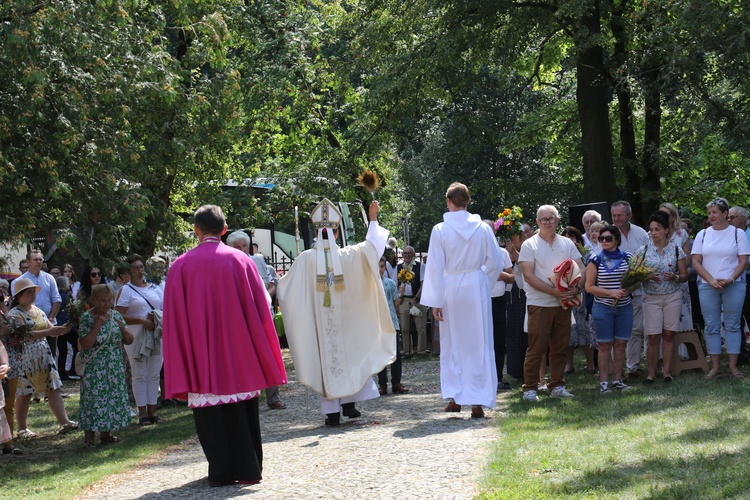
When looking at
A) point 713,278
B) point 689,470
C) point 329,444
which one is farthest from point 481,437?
point 713,278

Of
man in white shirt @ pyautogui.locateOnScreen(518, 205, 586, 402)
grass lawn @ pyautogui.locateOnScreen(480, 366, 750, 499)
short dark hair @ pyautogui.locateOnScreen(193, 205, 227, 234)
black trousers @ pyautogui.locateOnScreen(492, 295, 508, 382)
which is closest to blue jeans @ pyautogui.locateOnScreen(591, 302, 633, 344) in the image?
man in white shirt @ pyautogui.locateOnScreen(518, 205, 586, 402)

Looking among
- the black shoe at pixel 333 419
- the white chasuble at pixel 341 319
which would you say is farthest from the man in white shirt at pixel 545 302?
the black shoe at pixel 333 419

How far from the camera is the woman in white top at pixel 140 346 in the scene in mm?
12367

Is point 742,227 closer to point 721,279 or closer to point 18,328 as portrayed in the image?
point 721,279

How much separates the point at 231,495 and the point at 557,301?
16.5 ft

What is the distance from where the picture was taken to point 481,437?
8641mm

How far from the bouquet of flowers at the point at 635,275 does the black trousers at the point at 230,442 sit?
16.8ft

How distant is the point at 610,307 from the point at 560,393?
1.12 m

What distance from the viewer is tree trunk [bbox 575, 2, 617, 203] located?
19375mm

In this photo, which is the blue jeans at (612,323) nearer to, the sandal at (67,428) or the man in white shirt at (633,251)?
A: the man in white shirt at (633,251)

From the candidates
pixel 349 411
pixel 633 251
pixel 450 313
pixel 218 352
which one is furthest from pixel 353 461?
pixel 633 251

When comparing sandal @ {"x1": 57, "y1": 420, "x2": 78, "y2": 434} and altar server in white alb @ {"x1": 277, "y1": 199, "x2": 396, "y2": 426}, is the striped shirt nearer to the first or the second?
altar server in white alb @ {"x1": 277, "y1": 199, "x2": 396, "y2": 426}

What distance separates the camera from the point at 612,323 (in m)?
11.3

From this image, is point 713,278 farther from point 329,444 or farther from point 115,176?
point 115,176
